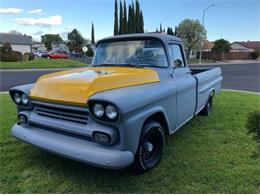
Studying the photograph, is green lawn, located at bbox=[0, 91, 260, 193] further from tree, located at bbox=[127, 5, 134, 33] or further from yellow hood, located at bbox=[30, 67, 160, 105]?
tree, located at bbox=[127, 5, 134, 33]

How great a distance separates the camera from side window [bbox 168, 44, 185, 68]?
450 centimetres

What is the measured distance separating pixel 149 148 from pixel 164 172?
1.28ft

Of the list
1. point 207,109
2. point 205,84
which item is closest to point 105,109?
point 205,84

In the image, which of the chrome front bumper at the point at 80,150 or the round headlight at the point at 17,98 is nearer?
the chrome front bumper at the point at 80,150

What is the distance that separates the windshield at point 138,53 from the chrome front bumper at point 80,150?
1.75m

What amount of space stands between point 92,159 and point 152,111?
3.26 feet

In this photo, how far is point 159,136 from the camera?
11.9 feet

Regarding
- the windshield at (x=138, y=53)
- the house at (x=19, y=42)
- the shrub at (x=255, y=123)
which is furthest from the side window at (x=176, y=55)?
the house at (x=19, y=42)

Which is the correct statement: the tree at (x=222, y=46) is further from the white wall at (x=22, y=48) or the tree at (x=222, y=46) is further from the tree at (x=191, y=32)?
the white wall at (x=22, y=48)

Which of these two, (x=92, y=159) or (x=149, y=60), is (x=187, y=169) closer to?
(x=92, y=159)

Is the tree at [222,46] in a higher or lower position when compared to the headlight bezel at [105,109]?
higher

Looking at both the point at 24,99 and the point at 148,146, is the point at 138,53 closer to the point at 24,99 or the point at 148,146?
the point at 148,146

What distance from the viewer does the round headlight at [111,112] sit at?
2785 mm

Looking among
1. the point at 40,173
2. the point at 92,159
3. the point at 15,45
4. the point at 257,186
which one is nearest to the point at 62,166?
the point at 40,173
